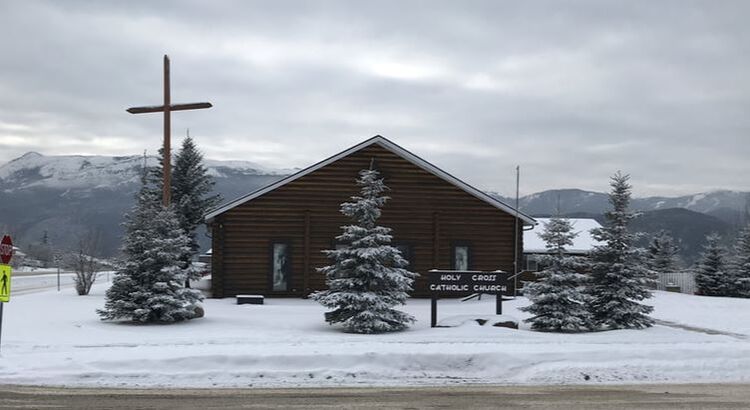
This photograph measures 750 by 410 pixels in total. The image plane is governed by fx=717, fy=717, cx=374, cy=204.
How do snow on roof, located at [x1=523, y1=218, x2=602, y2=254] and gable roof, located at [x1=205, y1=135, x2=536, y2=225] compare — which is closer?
gable roof, located at [x1=205, y1=135, x2=536, y2=225]

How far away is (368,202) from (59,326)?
27.3 ft

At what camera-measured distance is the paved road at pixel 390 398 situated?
9.84 m

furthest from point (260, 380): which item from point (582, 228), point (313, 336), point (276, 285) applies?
point (582, 228)

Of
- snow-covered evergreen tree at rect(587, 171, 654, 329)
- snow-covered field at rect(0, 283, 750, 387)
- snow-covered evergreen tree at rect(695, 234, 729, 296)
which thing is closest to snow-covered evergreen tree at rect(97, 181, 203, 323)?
snow-covered field at rect(0, 283, 750, 387)

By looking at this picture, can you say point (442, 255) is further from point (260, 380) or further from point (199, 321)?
point (260, 380)

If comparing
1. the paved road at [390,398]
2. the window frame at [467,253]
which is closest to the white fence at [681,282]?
the window frame at [467,253]

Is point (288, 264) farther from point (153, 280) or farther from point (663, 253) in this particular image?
point (663, 253)

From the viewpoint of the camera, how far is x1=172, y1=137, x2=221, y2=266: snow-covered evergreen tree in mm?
37250

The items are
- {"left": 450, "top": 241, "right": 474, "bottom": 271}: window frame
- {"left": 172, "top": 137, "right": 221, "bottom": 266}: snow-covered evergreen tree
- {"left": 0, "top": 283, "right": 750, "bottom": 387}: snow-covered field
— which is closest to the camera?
{"left": 0, "top": 283, "right": 750, "bottom": 387}: snow-covered field

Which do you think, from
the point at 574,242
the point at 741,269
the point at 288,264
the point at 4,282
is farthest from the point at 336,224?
the point at 741,269

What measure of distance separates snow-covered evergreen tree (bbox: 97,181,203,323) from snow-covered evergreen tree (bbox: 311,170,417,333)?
380 centimetres

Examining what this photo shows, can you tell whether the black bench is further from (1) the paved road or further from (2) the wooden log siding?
(1) the paved road

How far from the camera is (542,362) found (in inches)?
526

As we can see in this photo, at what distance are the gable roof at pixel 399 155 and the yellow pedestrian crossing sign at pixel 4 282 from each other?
14.3 meters
